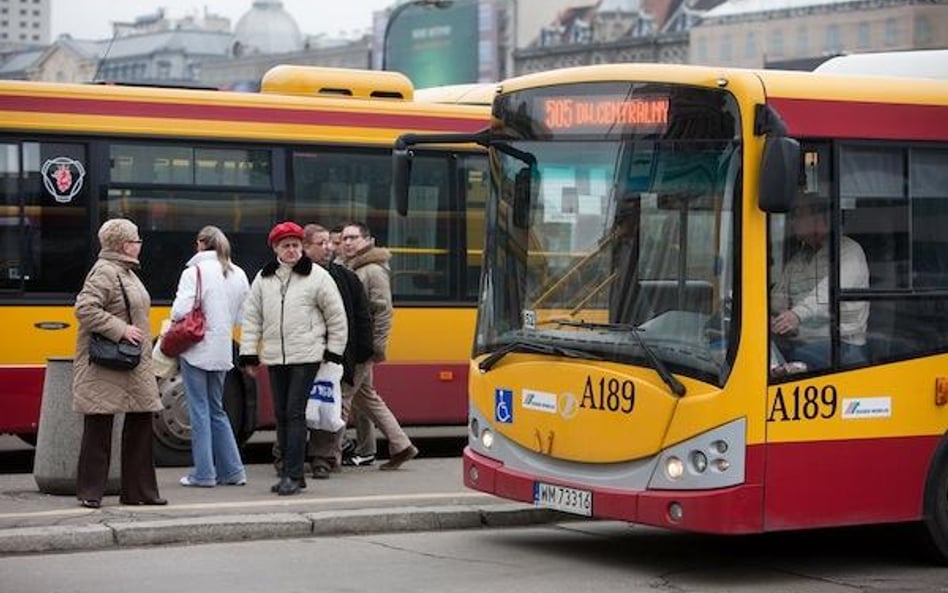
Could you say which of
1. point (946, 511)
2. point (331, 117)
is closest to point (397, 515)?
point (946, 511)

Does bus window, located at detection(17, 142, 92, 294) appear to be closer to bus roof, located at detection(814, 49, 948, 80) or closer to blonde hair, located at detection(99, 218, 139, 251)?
blonde hair, located at detection(99, 218, 139, 251)

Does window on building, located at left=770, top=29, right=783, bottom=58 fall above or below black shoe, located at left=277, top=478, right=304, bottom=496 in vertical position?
above

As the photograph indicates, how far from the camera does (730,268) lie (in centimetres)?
1055

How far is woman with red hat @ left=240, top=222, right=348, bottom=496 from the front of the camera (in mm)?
12852

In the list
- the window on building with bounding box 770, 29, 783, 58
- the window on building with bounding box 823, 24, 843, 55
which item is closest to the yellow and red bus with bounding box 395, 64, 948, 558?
the window on building with bounding box 823, 24, 843, 55

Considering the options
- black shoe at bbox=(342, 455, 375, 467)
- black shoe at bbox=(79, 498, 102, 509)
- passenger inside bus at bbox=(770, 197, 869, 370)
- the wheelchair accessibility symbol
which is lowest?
black shoe at bbox=(342, 455, 375, 467)

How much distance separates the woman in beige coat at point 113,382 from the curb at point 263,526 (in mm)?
677

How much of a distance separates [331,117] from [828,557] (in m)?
6.15

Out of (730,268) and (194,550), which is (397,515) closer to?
(194,550)

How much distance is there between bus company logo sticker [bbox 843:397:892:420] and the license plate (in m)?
1.52

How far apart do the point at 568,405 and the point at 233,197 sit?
5.32 meters

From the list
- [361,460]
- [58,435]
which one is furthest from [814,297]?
[361,460]

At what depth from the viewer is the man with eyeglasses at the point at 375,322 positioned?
14.5m

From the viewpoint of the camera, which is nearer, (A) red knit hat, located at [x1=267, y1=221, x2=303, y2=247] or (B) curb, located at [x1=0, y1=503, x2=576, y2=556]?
(B) curb, located at [x1=0, y1=503, x2=576, y2=556]
